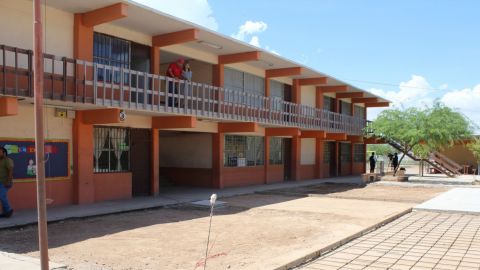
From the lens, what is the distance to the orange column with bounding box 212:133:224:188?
20.1 meters

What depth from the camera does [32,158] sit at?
41.0ft

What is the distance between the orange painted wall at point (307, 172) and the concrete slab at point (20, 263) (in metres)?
21.3

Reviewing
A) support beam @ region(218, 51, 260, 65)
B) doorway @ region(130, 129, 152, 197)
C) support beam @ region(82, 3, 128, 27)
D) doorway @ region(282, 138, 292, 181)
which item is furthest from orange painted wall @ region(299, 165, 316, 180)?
support beam @ region(82, 3, 128, 27)

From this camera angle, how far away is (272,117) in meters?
20.9

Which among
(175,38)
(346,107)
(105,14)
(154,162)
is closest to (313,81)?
(346,107)

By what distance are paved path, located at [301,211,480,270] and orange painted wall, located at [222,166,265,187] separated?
405 inches

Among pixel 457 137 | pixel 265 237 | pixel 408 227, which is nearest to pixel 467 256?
pixel 408 227

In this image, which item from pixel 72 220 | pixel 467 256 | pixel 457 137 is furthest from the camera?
pixel 457 137

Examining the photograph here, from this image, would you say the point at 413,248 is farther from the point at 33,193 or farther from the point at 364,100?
the point at 364,100

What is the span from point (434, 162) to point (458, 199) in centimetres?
2061

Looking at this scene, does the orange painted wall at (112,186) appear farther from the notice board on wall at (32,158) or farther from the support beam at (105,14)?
the support beam at (105,14)

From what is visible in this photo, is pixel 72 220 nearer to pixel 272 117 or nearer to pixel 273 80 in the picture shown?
pixel 272 117

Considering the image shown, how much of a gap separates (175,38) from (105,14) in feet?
10.7

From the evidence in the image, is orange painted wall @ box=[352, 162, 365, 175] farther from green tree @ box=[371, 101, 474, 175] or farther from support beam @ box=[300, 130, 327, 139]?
support beam @ box=[300, 130, 327, 139]
